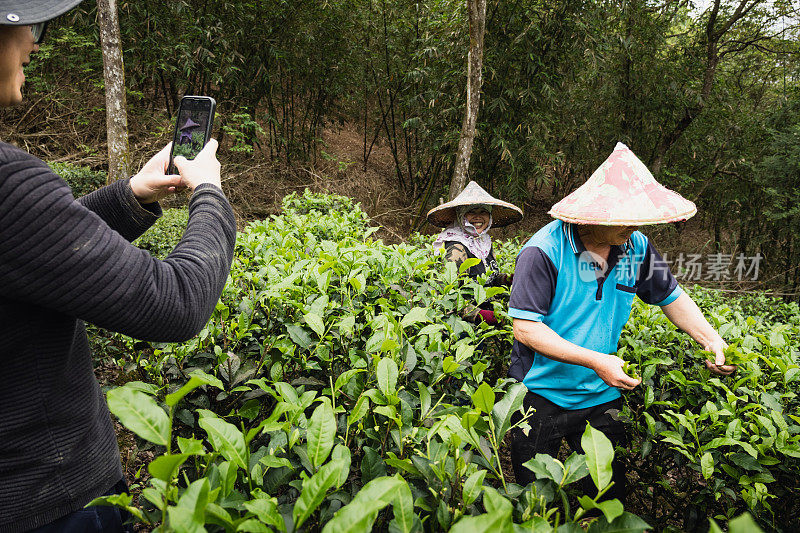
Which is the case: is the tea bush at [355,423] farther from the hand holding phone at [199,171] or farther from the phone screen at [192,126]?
the phone screen at [192,126]

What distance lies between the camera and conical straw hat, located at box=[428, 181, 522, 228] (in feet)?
12.1

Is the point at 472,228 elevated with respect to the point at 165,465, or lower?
lower

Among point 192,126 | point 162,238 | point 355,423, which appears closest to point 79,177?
point 162,238

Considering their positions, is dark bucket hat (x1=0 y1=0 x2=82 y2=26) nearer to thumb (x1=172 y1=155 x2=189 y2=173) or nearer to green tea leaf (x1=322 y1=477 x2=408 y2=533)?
thumb (x1=172 y1=155 x2=189 y2=173)

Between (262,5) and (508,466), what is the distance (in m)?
8.92

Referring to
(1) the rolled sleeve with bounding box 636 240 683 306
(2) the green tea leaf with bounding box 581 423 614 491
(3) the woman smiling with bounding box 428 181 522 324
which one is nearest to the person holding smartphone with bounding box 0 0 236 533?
(2) the green tea leaf with bounding box 581 423 614 491

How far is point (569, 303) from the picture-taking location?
181 centimetres

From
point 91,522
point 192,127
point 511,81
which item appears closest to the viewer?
point 91,522

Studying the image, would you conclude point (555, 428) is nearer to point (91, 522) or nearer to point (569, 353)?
point (569, 353)

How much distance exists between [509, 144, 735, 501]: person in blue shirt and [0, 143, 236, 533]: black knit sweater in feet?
3.95

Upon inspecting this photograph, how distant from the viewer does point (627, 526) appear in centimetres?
76

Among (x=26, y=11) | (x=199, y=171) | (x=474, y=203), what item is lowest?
(x=474, y=203)

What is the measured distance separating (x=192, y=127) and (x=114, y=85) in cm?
566

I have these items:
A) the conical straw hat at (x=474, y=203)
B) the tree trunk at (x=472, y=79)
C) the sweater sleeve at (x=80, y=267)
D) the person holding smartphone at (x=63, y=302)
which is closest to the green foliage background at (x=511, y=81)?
the tree trunk at (x=472, y=79)
